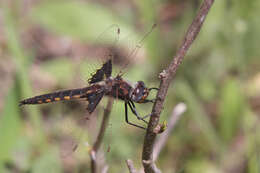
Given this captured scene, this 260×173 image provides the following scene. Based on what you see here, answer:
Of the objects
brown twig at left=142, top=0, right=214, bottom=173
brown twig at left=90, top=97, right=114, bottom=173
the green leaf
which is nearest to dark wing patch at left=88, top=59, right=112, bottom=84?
brown twig at left=90, top=97, right=114, bottom=173

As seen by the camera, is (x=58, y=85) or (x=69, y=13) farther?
(x=69, y=13)

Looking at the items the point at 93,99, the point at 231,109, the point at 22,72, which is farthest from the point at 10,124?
the point at 231,109

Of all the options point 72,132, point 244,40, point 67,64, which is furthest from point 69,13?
point 72,132

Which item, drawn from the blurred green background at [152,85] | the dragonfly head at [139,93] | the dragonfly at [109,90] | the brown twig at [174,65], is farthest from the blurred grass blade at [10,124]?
the brown twig at [174,65]

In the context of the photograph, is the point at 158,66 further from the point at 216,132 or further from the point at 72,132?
the point at 72,132

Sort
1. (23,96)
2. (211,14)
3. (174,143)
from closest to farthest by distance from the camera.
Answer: (23,96) < (174,143) < (211,14)

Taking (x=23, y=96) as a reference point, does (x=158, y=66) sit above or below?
above

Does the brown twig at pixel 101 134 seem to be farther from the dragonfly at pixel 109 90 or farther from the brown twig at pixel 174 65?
the brown twig at pixel 174 65
